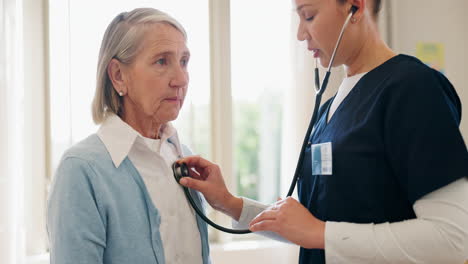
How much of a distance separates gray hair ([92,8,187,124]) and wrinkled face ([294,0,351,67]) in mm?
350

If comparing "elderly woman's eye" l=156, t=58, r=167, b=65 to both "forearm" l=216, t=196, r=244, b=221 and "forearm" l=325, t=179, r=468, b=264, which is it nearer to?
"forearm" l=216, t=196, r=244, b=221

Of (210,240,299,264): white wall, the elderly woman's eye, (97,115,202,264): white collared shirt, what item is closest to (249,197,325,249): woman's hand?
(97,115,202,264): white collared shirt

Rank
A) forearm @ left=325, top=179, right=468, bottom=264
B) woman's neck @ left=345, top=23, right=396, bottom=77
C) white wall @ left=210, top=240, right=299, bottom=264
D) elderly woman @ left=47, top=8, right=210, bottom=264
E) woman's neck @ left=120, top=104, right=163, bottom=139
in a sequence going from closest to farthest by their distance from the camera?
forearm @ left=325, top=179, right=468, bottom=264, elderly woman @ left=47, top=8, right=210, bottom=264, woman's neck @ left=345, top=23, right=396, bottom=77, woman's neck @ left=120, top=104, right=163, bottom=139, white wall @ left=210, top=240, right=299, bottom=264

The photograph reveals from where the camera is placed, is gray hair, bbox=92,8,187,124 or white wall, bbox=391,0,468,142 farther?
white wall, bbox=391,0,468,142

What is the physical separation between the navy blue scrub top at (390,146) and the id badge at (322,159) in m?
0.01

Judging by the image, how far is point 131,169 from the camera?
110 centimetres

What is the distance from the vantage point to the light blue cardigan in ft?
3.12

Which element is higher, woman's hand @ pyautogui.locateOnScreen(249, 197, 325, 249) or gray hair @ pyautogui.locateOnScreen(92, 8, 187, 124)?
gray hair @ pyautogui.locateOnScreen(92, 8, 187, 124)

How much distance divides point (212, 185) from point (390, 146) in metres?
0.56

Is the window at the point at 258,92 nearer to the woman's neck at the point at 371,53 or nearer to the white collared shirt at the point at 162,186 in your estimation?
the white collared shirt at the point at 162,186

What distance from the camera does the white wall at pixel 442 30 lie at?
2488mm

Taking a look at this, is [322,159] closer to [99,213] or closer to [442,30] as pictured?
[99,213]

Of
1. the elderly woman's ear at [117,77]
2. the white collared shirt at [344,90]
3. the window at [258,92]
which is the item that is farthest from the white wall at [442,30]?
the elderly woman's ear at [117,77]

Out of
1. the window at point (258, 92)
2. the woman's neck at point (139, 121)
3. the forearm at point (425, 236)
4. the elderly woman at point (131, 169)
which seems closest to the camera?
the forearm at point (425, 236)
